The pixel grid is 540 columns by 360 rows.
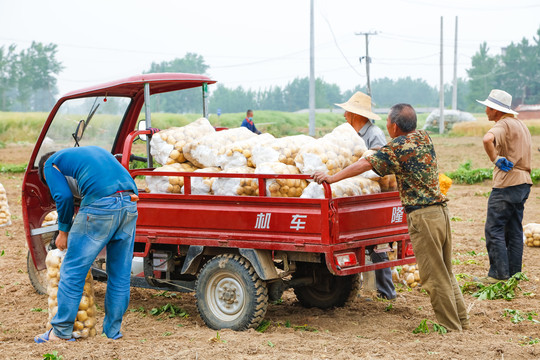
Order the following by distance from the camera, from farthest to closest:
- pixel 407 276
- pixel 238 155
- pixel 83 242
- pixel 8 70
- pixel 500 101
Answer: pixel 8 70
pixel 407 276
pixel 500 101
pixel 238 155
pixel 83 242

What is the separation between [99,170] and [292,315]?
2.39 metres

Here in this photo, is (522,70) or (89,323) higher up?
(522,70)

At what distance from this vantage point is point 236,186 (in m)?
5.82

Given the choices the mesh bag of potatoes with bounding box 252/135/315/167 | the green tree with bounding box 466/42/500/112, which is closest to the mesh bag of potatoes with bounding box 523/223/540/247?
the mesh bag of potatoes with bounding box 252/135/315/167

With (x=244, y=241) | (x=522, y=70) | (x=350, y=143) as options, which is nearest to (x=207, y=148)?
(x=244, y=241)

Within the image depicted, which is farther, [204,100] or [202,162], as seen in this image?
[204,100]

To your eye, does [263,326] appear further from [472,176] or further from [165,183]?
[472,176]

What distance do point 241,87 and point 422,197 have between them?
102605mm

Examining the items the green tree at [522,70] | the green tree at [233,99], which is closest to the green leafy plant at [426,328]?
the green tree at [522,70]

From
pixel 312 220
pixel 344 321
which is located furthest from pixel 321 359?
pixel 344 321

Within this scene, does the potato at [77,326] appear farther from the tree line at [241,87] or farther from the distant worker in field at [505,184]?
the tree line at [241,87]

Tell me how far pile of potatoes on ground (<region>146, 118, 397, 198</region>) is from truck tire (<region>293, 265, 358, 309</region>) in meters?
1.03

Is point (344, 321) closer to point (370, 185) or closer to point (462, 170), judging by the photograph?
point (370, 185)

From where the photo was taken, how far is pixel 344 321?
20.2ft
